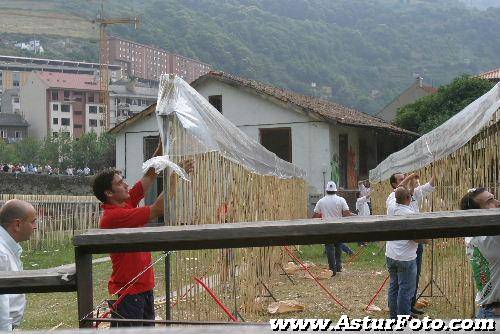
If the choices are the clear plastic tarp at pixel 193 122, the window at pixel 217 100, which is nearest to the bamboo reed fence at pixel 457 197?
the clear plastic tarp at pixel 193 122

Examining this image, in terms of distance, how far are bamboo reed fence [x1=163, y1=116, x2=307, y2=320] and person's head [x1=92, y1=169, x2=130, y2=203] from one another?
173cm

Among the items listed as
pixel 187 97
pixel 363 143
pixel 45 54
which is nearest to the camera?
pixel 187 97

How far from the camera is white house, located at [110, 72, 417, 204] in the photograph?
91.7 ft

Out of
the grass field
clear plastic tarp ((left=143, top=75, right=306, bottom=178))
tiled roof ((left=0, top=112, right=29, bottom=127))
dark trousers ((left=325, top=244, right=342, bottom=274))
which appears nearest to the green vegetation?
tiled roof ((left=0, top=112, right=29, bottom=127))

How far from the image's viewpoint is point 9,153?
79000mm

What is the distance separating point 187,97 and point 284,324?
550 cm

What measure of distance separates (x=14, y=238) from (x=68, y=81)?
319ft

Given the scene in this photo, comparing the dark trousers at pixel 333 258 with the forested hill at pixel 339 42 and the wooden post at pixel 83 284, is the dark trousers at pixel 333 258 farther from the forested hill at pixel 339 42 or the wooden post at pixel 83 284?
the forested hill at pixel 339 42

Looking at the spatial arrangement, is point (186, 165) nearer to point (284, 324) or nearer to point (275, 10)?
point (284, 324)

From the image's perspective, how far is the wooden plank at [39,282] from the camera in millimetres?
3535

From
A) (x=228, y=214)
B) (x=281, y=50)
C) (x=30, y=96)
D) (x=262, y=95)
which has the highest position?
(x=281, y=50)

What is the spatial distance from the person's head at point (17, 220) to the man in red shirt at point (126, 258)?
78cm

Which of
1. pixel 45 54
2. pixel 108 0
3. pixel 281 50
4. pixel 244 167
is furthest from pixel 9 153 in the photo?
pixel 108 0

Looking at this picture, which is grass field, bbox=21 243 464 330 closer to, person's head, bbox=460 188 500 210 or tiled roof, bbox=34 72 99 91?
person's head, bbox=460 188 500 210
